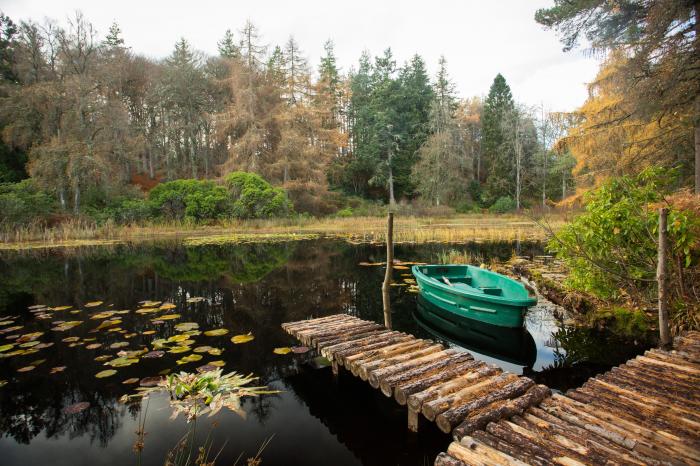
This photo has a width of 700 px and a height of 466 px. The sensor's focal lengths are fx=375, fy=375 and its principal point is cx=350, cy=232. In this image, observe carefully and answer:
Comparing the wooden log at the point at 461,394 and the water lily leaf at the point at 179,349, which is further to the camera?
the water lily leaf at the point at 179,349

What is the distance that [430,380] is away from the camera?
3619mm

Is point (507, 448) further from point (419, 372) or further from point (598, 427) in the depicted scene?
point (419, 372)

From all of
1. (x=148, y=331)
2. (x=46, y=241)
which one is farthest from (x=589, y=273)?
(x=46, y=241)

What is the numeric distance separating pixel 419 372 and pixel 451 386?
39 cm

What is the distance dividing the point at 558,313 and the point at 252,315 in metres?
5.98

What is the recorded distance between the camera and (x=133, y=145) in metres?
27.7

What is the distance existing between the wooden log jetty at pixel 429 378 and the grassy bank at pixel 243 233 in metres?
12.9

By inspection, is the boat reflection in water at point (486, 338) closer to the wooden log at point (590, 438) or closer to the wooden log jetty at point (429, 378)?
the wooden log jetty at point (429, 378)

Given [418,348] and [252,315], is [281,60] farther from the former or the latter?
[418,348]

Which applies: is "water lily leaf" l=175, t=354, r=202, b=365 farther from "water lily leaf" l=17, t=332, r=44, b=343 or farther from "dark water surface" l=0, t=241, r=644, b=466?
"water lily leaf" l=17, t=332, r=44, b=343

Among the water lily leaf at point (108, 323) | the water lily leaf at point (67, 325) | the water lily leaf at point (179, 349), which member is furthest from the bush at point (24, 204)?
the water lily leaf at point (179, 349)

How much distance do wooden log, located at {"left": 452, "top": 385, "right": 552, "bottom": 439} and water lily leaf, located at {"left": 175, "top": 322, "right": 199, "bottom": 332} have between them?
4972 millimetres

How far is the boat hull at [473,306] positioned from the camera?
5.94 metres

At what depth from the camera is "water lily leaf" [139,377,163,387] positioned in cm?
434
